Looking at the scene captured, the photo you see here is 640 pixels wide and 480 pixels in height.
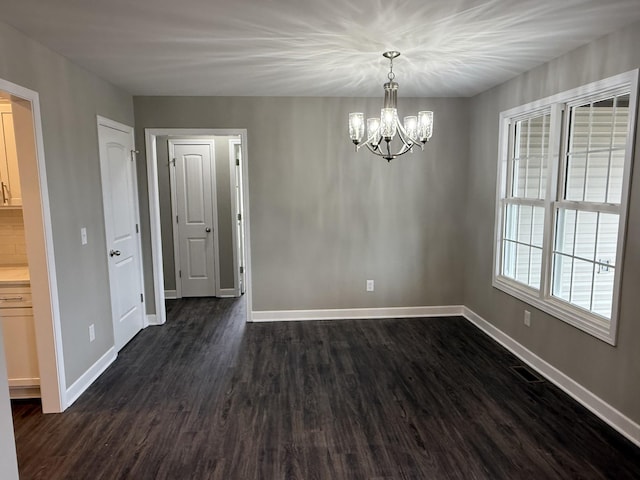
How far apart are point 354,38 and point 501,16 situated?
837 millimetres

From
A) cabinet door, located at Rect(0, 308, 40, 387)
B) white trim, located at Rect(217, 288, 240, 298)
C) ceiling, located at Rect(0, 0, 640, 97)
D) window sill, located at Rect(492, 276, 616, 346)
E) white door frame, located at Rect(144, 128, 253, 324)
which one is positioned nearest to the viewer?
ceiling, located at Rect(0, 0, 640, 97)

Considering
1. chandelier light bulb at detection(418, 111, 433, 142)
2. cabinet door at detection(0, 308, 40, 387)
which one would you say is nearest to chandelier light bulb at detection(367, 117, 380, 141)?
chandelier light bulb at detection(418, 111, 433, 142)

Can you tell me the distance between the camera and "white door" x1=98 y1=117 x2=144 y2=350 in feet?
11.4

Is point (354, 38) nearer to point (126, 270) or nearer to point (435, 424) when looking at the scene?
point (435, 424)

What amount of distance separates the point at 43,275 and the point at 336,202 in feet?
9.11

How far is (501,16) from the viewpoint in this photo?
2.16 m

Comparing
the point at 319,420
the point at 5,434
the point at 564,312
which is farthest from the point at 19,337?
the point at 564,312

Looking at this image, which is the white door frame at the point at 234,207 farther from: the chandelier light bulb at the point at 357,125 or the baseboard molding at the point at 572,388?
the baseboard molding at the point at 572,388

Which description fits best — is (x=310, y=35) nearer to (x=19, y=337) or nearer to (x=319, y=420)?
(x=319, y=420)

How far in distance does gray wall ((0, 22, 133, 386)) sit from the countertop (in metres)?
0.24

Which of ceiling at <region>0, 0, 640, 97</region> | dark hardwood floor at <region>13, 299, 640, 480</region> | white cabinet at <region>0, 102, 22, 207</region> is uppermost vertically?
ceiling at <region>0, 0, 640, 97</region>

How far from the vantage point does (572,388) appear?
2863mm

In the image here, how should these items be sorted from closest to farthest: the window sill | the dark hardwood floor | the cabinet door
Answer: the dark hardwood floor < the window sill < the cabinet door

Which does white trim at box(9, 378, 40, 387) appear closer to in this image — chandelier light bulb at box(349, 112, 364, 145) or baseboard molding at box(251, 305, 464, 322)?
baseboard molding at box(251, 305, 464, 322)
